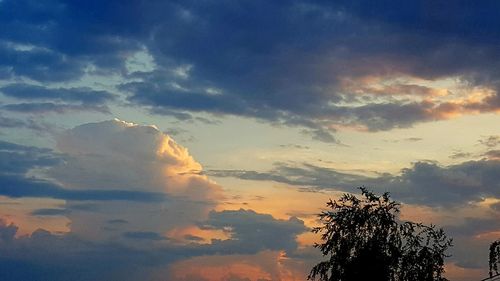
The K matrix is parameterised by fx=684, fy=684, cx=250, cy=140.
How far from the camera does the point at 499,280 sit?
45.0 meters

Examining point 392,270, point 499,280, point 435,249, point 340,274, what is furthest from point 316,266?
point 499,280

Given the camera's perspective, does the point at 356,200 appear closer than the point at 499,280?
No

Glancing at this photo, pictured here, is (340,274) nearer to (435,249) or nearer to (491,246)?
(435,249)

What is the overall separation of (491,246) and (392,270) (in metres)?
15.1

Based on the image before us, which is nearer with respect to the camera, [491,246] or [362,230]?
[491,246]

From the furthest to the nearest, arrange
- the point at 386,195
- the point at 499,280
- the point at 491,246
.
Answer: the point at 386,195 < the point at 499,280 < the point at 491,246

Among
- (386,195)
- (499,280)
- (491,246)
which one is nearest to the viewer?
(491,246)

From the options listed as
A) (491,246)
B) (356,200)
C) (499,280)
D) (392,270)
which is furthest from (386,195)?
(491,246)

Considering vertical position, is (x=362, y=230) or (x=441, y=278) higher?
(x=362, y=230)

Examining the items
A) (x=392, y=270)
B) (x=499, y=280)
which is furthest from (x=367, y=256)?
(x=499, y=280)

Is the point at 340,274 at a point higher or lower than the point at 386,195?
lower

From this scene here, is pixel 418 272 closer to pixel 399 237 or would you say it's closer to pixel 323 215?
pixel 399 237

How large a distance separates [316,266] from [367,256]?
354cm

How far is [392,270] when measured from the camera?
46.7 metres
